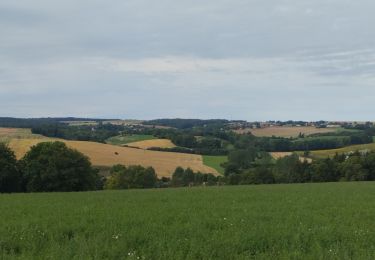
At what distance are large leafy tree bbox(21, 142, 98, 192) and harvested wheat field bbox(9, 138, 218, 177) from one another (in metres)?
33.4

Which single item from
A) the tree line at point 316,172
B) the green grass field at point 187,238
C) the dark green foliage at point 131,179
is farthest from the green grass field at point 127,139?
the green grass field at point 187,238

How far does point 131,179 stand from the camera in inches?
3068

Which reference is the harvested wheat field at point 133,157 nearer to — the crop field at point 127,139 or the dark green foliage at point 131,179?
the dark green foliage at point 131,179

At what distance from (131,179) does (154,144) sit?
50.7m

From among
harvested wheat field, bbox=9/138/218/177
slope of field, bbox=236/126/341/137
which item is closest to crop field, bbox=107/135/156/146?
harvested wheat field, bbox=9/138/218/177

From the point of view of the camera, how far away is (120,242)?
32.7 ft

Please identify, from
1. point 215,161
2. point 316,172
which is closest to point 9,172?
point 316,172

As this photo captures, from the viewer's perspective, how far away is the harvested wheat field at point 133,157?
314 feet

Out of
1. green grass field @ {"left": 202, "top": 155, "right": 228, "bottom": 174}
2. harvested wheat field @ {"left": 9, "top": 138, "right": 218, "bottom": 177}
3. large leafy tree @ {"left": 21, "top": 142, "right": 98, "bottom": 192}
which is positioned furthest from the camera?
green grass field @ {"left": 202, "top": 155, "right": 228, "bottom": 174}

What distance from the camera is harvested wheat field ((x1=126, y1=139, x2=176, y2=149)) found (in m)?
127

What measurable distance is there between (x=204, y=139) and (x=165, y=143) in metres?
11.4

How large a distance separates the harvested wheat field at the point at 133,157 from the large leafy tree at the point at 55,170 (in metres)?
33.4

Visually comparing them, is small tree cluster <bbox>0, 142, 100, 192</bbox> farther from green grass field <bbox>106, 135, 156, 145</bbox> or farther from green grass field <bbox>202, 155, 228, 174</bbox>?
green grass field <bbox>106, 135, 156, 145</bbox>

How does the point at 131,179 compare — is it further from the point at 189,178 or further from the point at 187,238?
the point at 187,238
